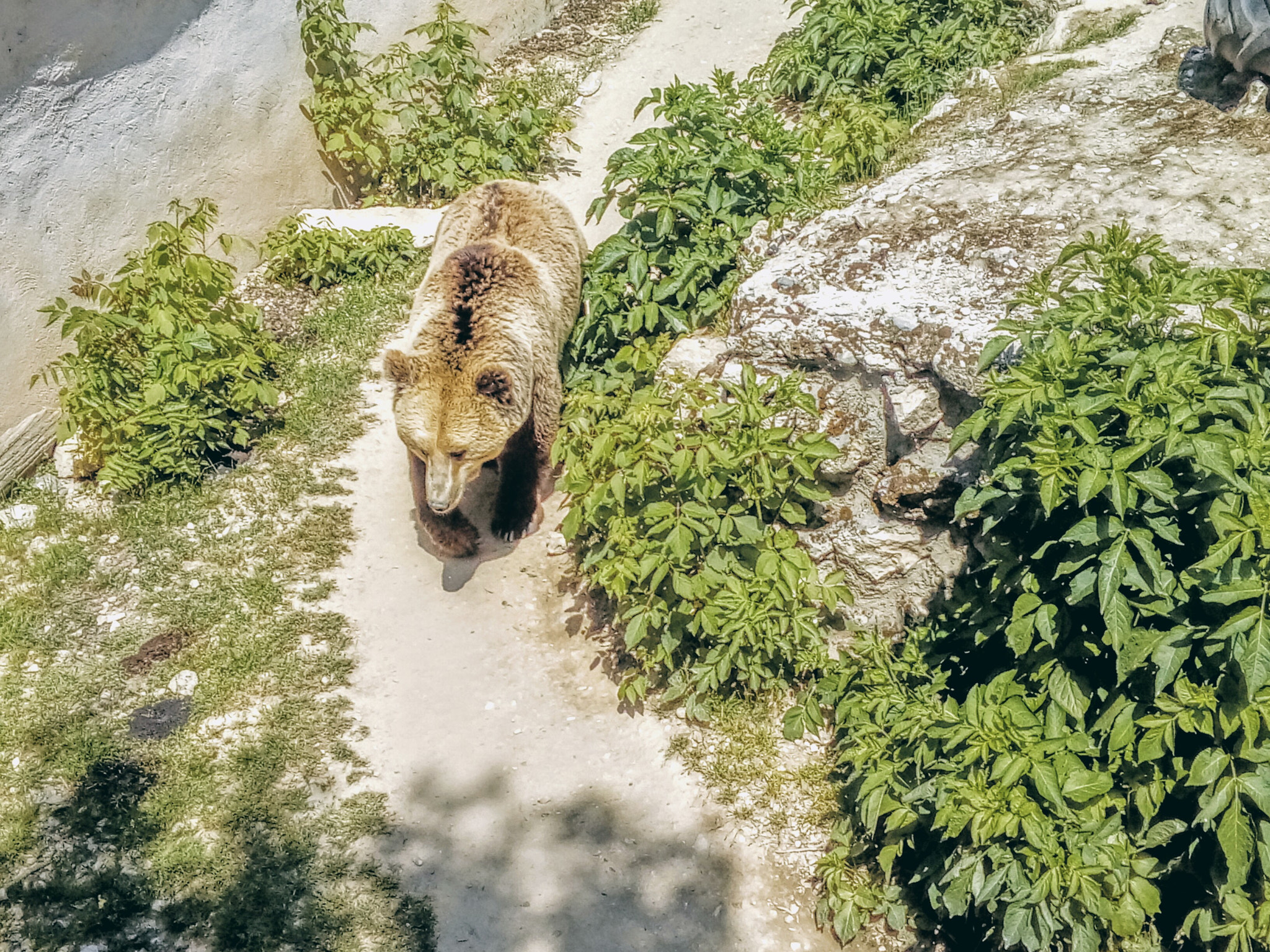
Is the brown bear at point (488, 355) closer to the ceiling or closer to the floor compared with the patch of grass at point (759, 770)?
closer to the ceiling

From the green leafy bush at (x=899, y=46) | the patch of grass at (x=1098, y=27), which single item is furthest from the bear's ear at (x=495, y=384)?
the patch of grass at (x=1098, y=27)

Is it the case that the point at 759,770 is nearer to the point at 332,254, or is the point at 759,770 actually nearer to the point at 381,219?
the point at 332,254

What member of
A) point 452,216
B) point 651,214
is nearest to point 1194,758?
point 651,214

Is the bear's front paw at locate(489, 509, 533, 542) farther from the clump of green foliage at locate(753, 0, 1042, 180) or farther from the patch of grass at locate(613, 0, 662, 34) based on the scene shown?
the patch of grass at locate(613, 0, 662, 34)

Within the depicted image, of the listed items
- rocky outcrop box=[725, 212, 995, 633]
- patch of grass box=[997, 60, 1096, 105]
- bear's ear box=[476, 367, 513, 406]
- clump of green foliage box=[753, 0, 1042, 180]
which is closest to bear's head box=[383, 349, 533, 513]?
bear's ear box=[476, 367, 513, 406]

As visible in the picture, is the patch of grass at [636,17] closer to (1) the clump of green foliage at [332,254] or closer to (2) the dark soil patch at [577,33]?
(2) the dark soil patch at [577,33]

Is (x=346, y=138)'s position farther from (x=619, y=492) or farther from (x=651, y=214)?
(x=619, y=492)

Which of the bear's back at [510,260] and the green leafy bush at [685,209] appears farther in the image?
the green leafy bush at [685,209]
